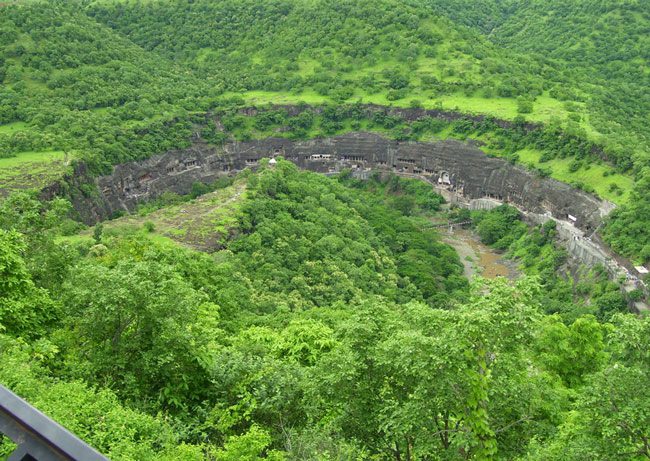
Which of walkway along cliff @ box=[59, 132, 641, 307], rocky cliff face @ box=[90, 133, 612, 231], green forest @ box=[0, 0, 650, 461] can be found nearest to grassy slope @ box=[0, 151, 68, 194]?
green forest @ box=[0, 0, 650, 461]

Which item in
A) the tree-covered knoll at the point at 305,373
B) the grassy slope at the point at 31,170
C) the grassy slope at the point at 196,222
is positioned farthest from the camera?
the grassy slope at the point at 31,170

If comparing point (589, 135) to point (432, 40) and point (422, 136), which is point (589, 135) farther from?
point (432, 40)

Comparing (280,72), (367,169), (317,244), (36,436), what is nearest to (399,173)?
(367,169)

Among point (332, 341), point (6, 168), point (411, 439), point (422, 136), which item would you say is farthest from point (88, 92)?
point (411, 439)

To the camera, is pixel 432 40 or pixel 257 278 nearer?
pixel 257 278

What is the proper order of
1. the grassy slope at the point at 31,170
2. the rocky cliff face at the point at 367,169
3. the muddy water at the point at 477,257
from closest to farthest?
the grassy slope at the point at 31,170 < the muddy water at the point at 477,257 < the rocky cliff face at the point at 367,169

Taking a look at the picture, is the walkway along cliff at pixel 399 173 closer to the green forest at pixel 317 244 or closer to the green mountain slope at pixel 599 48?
the green forest at pixel 317 244

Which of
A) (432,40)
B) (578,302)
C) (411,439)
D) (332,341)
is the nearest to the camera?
(411,439)

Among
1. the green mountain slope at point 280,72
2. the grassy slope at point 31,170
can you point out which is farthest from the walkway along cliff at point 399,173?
the grassy slope at point 31,170

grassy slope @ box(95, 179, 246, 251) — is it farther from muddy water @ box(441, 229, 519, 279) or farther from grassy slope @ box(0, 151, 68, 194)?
muddy water @ box(441, 229, 519, 279)
